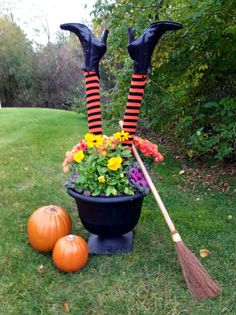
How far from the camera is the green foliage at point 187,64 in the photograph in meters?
3.59

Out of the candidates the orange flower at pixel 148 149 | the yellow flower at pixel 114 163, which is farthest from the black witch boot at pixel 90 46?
the yellow flower at pixel 114 163

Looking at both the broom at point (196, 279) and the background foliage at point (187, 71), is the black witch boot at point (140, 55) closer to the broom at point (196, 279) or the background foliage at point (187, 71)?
the background foliage at point (187, 71)

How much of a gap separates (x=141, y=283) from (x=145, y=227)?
0.86 metres

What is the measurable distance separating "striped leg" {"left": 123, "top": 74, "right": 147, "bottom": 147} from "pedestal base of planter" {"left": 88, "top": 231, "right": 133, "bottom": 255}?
0.79 meters

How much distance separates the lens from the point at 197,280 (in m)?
2.35

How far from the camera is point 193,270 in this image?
2.36 meters

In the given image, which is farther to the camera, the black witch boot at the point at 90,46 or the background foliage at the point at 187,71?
the background foliage at the point at 187,71

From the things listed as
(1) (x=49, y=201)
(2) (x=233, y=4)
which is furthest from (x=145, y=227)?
(2) (x=233, y=4)

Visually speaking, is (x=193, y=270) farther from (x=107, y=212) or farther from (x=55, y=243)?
(x=55, y=243)

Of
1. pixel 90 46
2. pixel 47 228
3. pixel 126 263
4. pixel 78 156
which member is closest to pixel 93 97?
pixel 90 46

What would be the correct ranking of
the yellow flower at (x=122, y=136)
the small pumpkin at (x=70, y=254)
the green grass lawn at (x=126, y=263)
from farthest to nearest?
the yellow flower at (x=122, y=136)
the small pumpkin at (x=70, y=254)
the green grass lawn at (x=126, y=263)

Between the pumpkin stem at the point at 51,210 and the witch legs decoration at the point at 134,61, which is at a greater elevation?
the witch legs decoration at the point at 134,61

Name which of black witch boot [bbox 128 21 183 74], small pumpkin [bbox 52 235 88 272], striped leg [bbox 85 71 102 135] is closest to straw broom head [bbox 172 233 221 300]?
small pumpkin [bbox 52 235 88 272]

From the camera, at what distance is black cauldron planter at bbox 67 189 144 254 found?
2.53 metres
